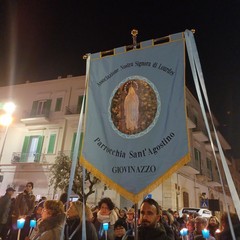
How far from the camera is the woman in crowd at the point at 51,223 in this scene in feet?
10.9

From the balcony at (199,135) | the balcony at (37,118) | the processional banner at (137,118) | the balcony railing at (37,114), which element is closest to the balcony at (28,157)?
the balcony at (37,118)

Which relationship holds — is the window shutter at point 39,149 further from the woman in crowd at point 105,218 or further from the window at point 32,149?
the woman in crowd at point 105,218

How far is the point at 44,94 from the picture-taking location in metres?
23.0

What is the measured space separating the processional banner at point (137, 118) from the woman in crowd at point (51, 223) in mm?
702

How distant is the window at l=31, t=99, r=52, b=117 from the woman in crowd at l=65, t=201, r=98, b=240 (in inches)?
743

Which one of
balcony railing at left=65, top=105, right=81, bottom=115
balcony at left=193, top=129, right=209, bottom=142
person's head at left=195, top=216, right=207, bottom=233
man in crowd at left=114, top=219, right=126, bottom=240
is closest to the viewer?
man in crowd at left=114, top=219, right=126, bottom=240

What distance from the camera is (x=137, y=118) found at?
3.64 m

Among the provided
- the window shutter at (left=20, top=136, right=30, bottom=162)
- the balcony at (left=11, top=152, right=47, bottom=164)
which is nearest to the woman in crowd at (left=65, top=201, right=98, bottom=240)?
the balcony at (left=11, top=152, right=47, bottom=164)

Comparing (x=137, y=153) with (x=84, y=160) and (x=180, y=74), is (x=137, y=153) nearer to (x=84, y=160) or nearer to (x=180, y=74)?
(x=84, y=160)

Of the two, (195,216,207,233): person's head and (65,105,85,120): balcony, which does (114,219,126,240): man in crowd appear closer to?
(195,216,207,233): person's head

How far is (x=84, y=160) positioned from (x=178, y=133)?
1350 mm

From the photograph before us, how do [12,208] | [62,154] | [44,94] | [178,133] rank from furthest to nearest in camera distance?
[44,94] → [62,154] → [12,208] → [178,133]

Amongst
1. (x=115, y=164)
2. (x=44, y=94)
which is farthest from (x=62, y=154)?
(x=115, y=164)

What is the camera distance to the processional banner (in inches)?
128
